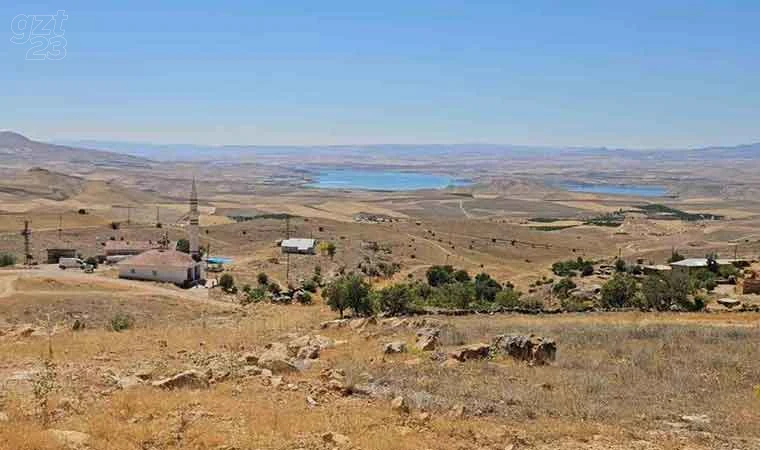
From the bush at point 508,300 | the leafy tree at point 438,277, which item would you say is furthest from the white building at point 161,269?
the bush at point 508,300

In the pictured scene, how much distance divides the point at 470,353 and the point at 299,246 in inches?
1957

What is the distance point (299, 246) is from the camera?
64.8 meters

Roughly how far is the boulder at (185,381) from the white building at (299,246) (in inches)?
2008

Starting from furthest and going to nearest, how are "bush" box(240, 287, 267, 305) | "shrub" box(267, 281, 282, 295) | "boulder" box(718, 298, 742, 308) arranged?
"shrub" box(267, 281, 282, 295) → "bush" box(240, 287, 267, 305) → "boulder" box(718, 298, 742, 308)

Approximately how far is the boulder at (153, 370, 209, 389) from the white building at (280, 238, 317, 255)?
5100cm

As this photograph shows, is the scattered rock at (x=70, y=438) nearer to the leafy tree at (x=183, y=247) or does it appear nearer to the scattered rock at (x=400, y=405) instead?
the scattered rock at (x=400, y=405)

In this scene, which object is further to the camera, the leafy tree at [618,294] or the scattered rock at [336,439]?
the leafy tree at [618,294]

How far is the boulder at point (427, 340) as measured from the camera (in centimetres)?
1692

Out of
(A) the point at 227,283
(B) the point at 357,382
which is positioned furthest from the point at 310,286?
(B) the point at 357,382

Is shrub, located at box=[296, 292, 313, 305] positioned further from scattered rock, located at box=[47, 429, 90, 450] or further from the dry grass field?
scattered rock, located at box=[47, 429, 90, 450]

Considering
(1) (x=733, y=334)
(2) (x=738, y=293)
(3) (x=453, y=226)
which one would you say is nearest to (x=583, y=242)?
(3) (x=453, y=226)

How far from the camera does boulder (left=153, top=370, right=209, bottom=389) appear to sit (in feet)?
39.9

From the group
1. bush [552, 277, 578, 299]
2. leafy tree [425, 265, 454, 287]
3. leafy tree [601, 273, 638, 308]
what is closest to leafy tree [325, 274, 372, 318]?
leafy tree [601, 273, 638, 308]

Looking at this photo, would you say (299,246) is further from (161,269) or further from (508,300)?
(508,300)
